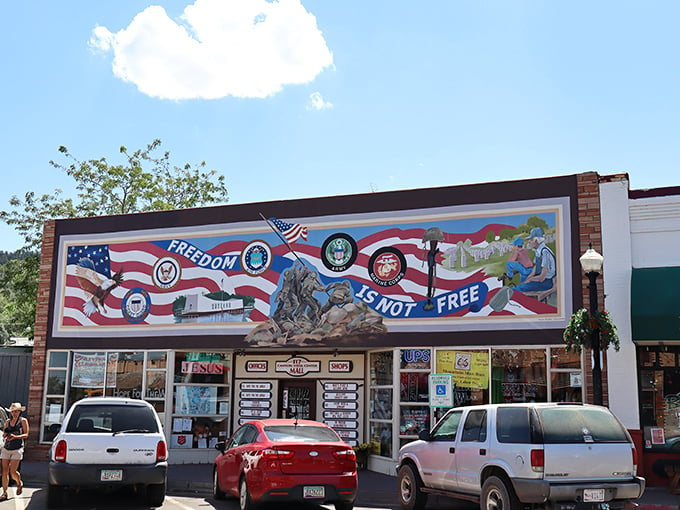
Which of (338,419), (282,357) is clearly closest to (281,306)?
(282,357)

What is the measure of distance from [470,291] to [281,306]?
4.93 metres

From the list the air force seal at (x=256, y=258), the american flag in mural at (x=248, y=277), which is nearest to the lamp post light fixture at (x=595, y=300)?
the american flag in mural at (x=248, y=277)

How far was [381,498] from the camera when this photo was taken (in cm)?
1485

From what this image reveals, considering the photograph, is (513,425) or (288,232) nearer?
(513,425)

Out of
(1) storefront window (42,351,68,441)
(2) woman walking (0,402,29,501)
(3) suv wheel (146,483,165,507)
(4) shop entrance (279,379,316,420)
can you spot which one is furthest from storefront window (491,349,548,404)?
(1) storefront window (42,351,68,441)

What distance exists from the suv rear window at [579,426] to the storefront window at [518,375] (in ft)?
22.1

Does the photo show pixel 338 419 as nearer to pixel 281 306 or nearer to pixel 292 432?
pixel 281 306

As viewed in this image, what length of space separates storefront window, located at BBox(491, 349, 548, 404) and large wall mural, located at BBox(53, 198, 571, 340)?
2.27ft

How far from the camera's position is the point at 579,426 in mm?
10250

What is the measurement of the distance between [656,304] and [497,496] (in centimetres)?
742

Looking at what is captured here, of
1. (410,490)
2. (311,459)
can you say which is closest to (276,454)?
(311,459)

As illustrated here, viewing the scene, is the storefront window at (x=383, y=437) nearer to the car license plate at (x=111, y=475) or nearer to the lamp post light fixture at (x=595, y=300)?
the lamp post light fixture at (x=595, y=300)

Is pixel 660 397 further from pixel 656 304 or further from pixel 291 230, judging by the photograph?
pixel 291 230

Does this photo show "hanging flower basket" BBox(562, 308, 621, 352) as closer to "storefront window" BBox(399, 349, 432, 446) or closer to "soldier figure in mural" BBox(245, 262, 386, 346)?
"storefront window" BBox(399, 349, 432, 446)
